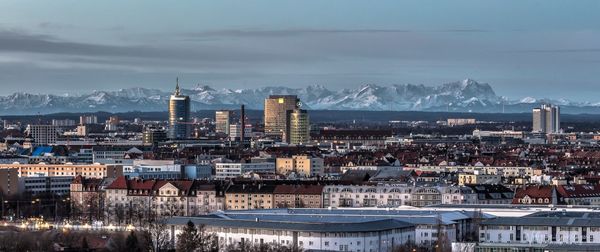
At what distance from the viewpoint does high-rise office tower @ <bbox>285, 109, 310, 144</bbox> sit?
525ft

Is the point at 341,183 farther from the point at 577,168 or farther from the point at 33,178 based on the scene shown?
the point at 577,168

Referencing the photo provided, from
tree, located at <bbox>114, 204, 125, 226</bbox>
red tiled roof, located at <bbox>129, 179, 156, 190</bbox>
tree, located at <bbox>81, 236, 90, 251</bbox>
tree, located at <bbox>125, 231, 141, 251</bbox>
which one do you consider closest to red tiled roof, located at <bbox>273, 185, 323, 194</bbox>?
red tiled roof, located at <bbox>129, 179, 156, 190</bbox>

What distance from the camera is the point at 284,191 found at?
236 feet

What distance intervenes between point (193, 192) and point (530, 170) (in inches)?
1137

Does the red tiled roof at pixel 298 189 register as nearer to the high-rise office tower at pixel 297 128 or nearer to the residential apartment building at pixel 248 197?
the residential apartment building at pixel 248 197

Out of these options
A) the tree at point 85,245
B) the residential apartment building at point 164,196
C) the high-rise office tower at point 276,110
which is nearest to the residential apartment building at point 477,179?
the residential apartment building at point 164,196

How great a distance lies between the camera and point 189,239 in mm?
47188

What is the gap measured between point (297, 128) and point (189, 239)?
11389 centimetres

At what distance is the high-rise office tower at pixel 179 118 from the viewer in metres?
172

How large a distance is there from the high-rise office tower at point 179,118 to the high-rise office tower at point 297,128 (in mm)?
11788

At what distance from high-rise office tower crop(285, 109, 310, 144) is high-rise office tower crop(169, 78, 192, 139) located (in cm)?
1179

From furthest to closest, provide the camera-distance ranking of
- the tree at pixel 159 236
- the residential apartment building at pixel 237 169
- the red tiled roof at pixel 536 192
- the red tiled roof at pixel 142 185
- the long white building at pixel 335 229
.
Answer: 1. the residential apartment building at pixel 237 169
2. the red tiled roof at pixel 142 185
3. the red tiled roof at pixel 536 192
4. the tree at pixel 159 236
5. the long white building at pixel 335 229

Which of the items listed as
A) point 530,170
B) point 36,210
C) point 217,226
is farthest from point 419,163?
point 217,226

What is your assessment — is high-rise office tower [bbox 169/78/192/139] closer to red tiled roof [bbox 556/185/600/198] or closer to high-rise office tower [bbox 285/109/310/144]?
high-rise office tower [bbox 285/109/310/144]
